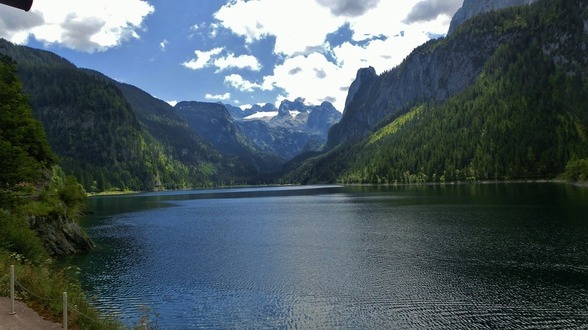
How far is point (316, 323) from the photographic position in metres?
34.8

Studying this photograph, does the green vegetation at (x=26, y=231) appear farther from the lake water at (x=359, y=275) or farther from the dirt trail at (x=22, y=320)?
the lake water at (x=359, y=275)

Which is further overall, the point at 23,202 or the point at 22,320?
the point at 23,202

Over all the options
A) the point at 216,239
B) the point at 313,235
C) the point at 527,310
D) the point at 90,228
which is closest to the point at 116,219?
the point at 90,228

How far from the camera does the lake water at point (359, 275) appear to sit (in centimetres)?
3541

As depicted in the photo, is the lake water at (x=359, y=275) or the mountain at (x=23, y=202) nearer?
the lake water at (x=359, y=275)

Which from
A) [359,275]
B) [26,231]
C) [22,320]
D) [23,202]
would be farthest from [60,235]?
[22,320]

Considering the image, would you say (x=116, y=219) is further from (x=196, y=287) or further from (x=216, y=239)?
(x=196, y=287)

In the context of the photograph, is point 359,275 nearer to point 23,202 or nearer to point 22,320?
point 22,320

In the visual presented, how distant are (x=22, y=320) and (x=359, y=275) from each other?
36647 millimetres

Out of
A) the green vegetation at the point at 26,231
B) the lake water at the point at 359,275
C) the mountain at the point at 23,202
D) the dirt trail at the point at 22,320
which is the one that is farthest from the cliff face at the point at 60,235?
the dirt trail at the point at 22,320

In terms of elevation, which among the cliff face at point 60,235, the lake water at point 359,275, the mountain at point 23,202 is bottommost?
the lake water at point 359,275

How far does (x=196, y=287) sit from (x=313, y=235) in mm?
38205

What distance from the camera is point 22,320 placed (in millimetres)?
20438

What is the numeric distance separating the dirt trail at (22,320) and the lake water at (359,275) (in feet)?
47.1
